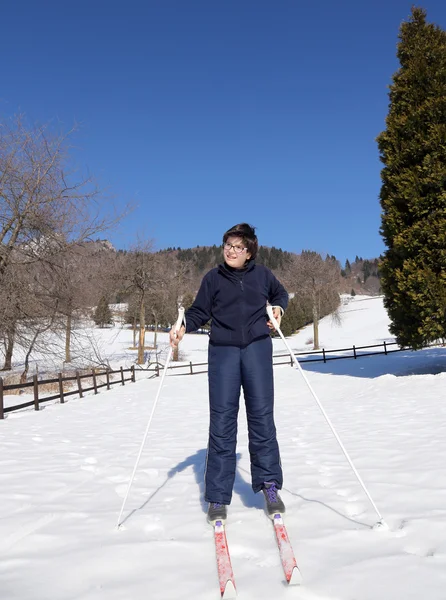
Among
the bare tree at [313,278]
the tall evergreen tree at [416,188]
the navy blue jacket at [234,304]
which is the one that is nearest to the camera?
the navy blue jacket at [234,304]

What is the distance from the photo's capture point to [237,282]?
2.96 metres

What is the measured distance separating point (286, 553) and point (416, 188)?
11.6m

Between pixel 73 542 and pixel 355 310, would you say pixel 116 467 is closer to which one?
pixel 73 542

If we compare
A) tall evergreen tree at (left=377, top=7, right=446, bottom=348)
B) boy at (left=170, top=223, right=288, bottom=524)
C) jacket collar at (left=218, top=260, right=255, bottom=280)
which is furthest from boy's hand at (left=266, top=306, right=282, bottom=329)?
tall evergreen tree at (left=377, top=7, right=446, bottom=348)

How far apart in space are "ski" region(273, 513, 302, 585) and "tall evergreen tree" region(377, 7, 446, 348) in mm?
10045

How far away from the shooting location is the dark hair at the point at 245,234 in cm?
300

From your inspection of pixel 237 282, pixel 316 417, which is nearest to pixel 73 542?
pixel 237 282

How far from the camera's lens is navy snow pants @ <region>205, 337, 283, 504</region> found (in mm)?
2738

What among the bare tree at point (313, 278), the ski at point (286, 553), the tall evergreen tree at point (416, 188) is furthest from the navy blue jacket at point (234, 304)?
the bare tree at point (313, 278)

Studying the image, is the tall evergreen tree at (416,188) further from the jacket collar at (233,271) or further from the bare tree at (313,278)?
the bare tree at (313,278)

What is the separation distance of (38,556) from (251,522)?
1.33 meters

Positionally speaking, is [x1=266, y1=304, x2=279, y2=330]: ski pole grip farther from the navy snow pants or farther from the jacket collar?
the jacket collar

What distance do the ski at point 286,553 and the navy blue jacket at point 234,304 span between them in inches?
46.5

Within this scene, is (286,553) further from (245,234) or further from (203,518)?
(245,234)
